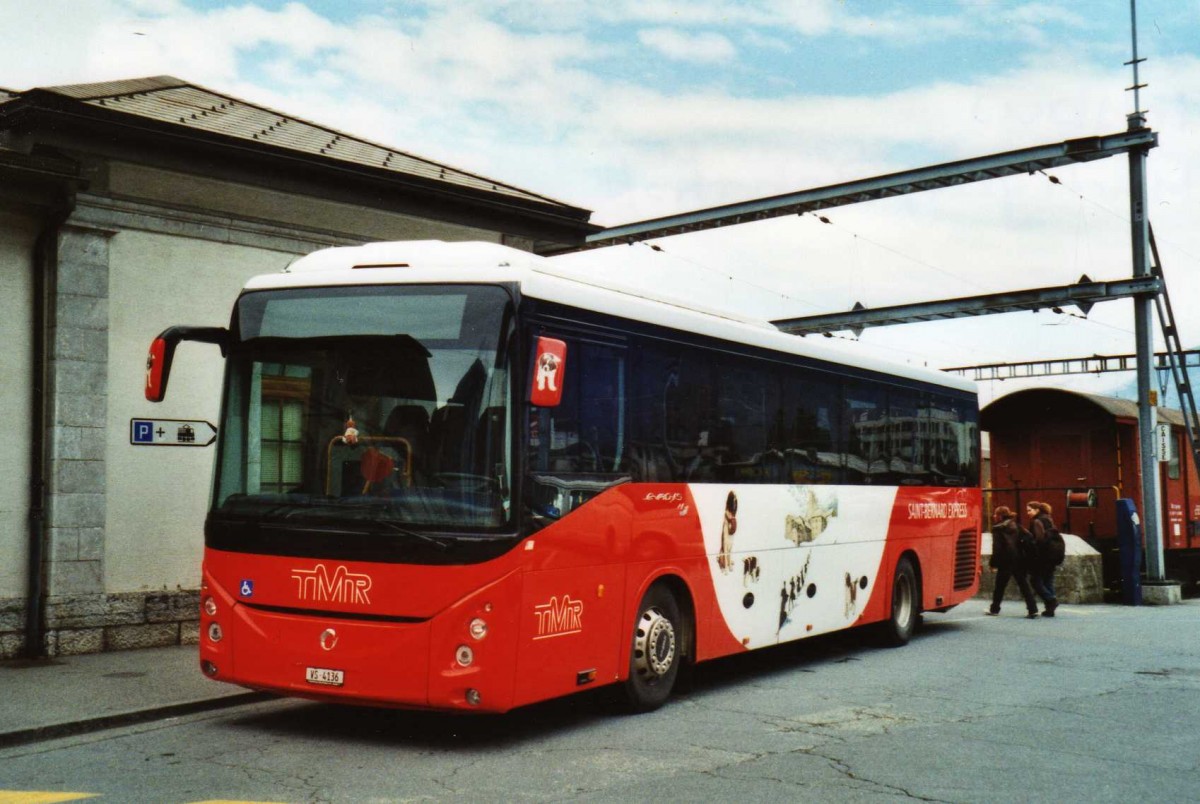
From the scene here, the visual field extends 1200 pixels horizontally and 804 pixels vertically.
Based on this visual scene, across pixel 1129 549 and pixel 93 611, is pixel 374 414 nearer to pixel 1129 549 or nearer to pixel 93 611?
pixel 93 611

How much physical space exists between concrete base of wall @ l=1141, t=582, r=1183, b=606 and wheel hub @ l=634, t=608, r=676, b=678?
1474cm

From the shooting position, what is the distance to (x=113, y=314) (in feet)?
39.9

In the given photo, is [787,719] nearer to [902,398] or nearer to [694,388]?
[694,388]

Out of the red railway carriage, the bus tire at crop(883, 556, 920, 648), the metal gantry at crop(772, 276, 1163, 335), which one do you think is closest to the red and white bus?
the bus tire at crop(883, 556, 920, 648)

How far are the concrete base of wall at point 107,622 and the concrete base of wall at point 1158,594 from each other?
52.7 feet

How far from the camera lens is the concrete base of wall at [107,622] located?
11242 millimetres

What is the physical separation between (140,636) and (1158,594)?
16.8m

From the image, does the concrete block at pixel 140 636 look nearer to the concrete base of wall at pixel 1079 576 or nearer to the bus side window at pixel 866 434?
the bus side window at pixel 866 434

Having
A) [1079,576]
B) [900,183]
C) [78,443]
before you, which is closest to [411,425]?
[78,443]

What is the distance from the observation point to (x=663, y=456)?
9531 mm

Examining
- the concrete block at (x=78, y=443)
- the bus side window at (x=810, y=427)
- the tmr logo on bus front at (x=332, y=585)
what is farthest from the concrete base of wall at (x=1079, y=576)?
the tmr logo on bus front at (x=332, y=585)

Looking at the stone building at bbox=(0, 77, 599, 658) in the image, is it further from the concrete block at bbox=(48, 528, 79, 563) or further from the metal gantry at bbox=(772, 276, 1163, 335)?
the metal gantry at bbox=(772, 276, 1163, 335)

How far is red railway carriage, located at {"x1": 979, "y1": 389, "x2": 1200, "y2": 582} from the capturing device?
2214 cm

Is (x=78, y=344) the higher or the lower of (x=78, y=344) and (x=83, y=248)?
the lower
